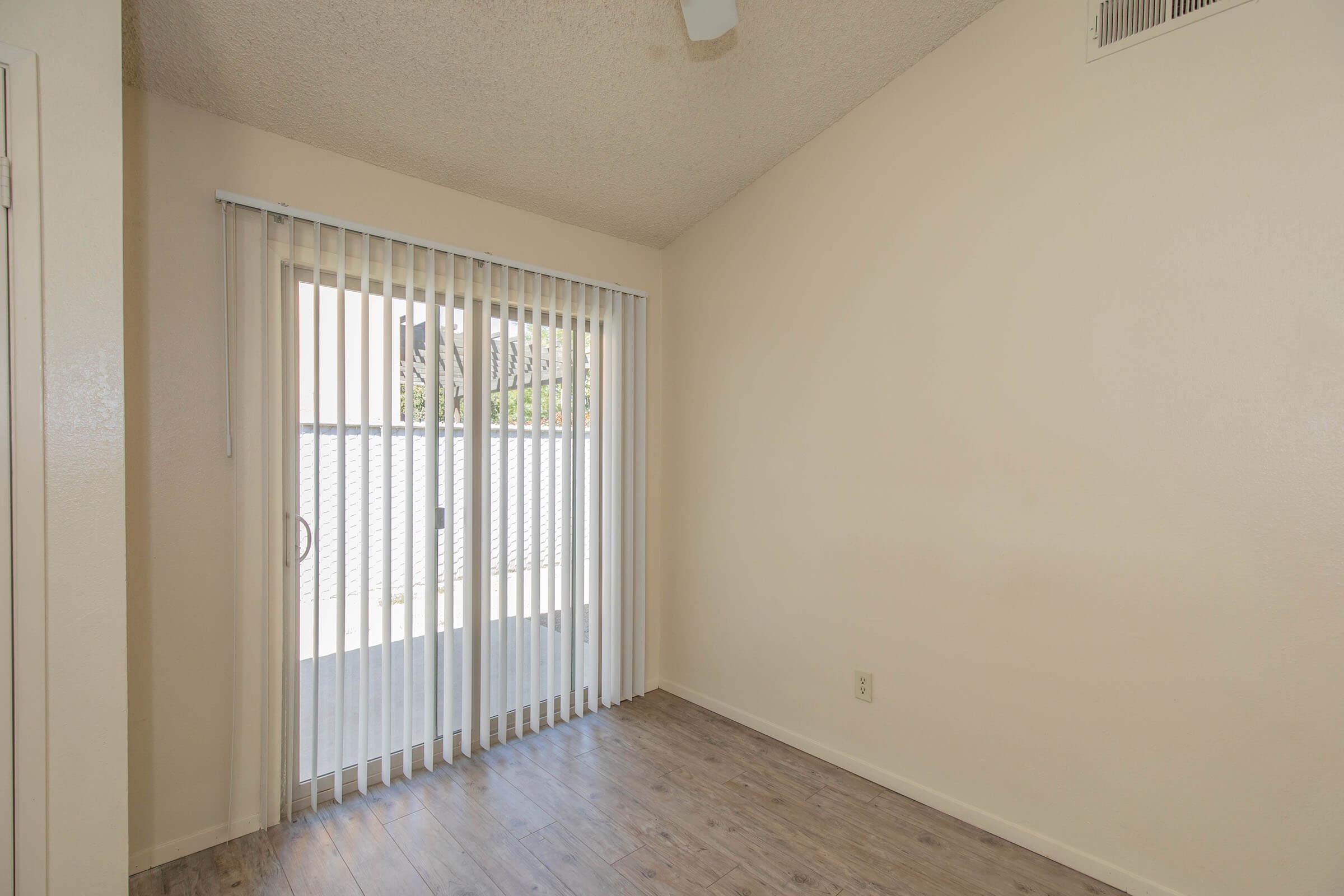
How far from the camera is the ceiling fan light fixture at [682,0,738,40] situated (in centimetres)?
163

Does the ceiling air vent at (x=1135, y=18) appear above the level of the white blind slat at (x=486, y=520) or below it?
above

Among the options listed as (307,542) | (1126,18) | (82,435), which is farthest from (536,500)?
(1126,18)

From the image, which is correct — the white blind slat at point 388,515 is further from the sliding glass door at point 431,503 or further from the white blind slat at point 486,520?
the white blind slat at point 486,520

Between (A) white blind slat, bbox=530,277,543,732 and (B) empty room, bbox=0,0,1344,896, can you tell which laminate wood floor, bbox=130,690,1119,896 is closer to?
(B) empty room, bbox=0,0,1344,896

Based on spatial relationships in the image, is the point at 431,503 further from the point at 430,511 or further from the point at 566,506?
the point at 566,506

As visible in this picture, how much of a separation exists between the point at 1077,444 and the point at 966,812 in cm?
145

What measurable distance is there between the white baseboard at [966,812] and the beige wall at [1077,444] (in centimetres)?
1

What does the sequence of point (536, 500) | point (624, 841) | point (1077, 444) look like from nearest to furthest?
1. point (1077, 444)
2. point (624, 841)
3. point (536, 500)

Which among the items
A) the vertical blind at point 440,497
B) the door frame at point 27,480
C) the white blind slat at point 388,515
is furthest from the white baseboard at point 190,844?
the door frame at point 27,480

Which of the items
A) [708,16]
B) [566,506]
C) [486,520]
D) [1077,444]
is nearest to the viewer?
[708,16]

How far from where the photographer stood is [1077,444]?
2057mm

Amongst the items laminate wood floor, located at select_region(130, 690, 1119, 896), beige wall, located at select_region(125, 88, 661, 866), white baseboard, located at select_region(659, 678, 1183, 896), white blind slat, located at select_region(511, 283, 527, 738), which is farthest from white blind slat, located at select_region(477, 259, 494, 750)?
white baseboard, located at select_region(659, 678, 1183, 896)

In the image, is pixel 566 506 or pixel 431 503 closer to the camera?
pixel 431 503

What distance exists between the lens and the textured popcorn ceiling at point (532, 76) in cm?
192
